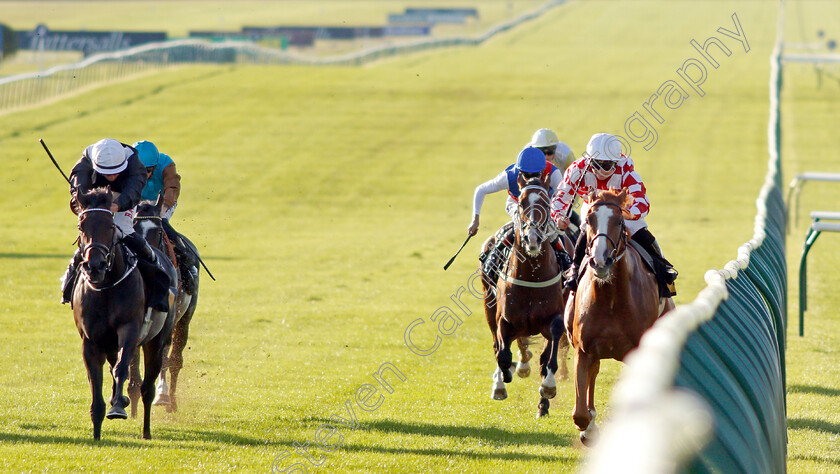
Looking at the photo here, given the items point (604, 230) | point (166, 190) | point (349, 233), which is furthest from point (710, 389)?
point (349, 233)

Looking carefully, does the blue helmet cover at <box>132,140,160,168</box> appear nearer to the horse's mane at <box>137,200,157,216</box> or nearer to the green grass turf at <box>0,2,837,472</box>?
the horse's mane at <box>137,200,157,216</box>

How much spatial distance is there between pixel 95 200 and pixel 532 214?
3.32 meters

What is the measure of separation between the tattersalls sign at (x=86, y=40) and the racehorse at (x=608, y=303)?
151 feet

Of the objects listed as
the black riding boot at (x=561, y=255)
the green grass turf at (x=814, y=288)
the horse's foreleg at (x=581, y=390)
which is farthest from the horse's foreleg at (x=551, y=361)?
the green grass turf at (x=814, y=288)

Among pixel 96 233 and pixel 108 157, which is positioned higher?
pixel 108 157

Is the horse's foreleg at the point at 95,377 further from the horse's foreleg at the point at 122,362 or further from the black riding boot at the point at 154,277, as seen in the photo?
the black riding boot at the point at 154,277

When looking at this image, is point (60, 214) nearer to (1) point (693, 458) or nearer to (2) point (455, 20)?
(1) point (693, 458)

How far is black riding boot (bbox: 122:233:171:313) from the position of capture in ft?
25.5

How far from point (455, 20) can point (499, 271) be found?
81.4 m

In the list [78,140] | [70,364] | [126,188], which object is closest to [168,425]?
[126,188]

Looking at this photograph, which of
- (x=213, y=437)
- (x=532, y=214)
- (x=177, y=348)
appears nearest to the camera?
(x=213, y=437)

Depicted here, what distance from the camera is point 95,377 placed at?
24.1 feet

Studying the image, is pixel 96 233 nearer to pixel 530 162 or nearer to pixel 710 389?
pixel 530 162

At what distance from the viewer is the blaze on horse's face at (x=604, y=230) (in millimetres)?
6750
